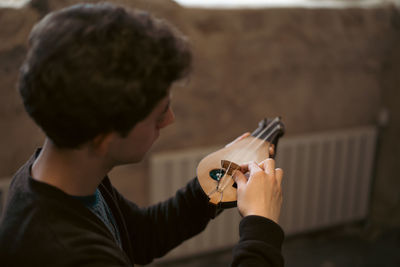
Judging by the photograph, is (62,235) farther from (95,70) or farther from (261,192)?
(261,192)

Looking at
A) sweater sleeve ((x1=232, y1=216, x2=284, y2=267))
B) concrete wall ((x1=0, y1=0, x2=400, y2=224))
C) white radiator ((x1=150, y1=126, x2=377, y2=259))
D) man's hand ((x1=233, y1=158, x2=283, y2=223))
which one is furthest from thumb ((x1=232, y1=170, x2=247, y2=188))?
white radiator ((x1=150, y1=126, x2=377, y2=259))

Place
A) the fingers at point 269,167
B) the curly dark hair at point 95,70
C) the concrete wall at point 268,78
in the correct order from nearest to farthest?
1. the curly dark hair at point 95,70
2. the fingers at point 269,167
3. the concrete wall at point 268,78

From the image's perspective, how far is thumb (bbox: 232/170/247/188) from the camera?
858 millimetres

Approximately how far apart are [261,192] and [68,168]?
39 centimetres

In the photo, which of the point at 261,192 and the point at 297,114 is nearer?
the point at 261,192

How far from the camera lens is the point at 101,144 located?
696 mm

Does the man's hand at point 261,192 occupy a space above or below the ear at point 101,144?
below

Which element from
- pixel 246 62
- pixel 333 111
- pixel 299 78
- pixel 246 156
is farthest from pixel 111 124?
pixel 333 111

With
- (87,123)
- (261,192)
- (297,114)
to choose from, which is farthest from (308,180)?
(87,123)

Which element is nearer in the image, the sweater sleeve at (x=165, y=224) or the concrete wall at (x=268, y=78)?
the sweater sleeve at (x=165, y=224)

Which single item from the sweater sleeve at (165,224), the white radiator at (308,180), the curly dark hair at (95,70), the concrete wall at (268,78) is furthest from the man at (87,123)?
the white radiator at (308,180)

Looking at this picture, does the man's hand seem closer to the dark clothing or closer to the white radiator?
the dark clothing

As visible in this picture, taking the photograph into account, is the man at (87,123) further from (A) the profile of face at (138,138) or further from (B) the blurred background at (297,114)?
(B) the blurred background at (297,114)

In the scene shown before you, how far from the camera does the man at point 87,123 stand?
60 cm
